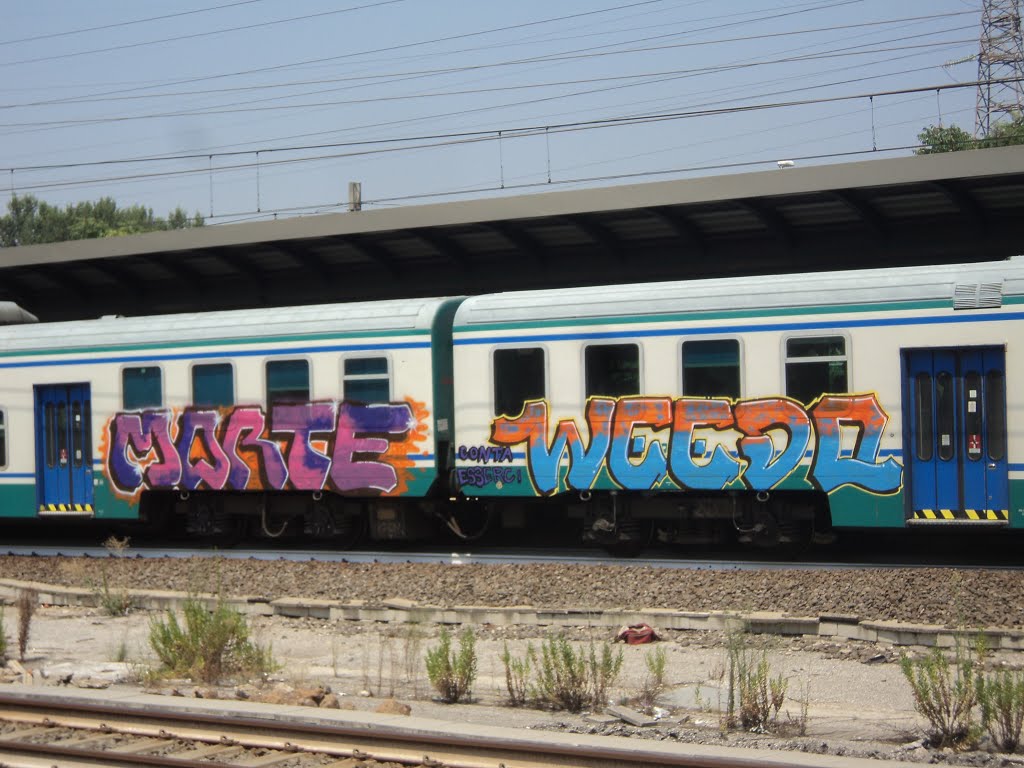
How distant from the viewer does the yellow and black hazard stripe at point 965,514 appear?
13.7 meters

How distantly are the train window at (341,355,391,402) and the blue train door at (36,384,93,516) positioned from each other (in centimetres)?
477

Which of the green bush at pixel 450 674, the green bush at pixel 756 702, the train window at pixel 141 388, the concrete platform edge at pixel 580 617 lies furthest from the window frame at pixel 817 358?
the train window at pixel 141 388

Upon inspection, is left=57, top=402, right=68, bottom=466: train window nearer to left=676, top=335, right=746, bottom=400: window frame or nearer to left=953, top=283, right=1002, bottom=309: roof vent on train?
left=676, top=335, right=746, bottom=400: window frame

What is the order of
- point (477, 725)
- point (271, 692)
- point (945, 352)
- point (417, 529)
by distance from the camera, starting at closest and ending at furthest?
point (477, 725), point (271, 692), point (945, 352), point (417, 529)

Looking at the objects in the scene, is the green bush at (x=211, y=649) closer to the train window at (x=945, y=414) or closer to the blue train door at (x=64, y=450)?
the train window at (x=945, y=414)

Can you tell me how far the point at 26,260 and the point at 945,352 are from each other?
60.9 ft

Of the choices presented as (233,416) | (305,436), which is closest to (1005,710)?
(305,436)

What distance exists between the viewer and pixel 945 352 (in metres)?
14.1

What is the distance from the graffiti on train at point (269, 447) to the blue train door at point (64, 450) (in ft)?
1.91

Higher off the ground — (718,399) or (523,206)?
(523,206)

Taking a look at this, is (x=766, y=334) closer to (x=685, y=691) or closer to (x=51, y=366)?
(x=685, y=691)

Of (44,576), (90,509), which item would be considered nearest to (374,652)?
(44,576)

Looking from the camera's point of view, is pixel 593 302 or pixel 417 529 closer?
pixel 593 302

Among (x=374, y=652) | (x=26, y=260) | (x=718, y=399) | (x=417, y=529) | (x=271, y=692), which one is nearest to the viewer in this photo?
(x=271, y=692)
